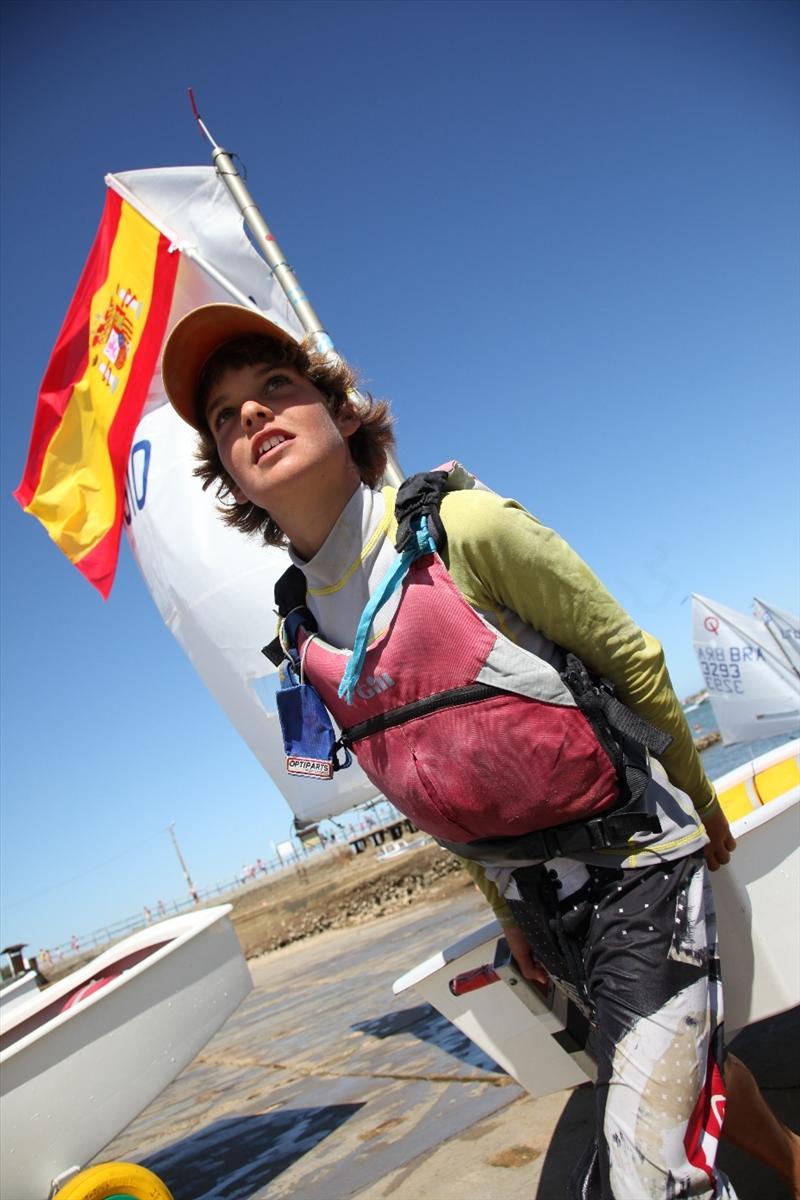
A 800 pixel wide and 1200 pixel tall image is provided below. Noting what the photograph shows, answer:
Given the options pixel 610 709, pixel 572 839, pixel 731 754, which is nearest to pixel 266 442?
pixel 610 709

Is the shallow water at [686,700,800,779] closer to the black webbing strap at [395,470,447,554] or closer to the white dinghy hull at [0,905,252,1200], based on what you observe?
the white dinghy hull at [0,905,252,1200]

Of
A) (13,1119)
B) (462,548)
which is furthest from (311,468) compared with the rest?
(13,1119)

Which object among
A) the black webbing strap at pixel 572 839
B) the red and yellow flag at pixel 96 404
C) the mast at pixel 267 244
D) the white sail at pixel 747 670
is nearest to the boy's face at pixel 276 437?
the black webbing strap at pixel 572 839

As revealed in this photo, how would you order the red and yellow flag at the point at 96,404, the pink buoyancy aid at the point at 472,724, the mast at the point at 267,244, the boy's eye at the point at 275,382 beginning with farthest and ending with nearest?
the red and yellow flag at the point at 96,404 → the mast at the point at 267,244 → the boy's eye at the point at 275,382 → the pink buoyancy aid at the point at 472,724

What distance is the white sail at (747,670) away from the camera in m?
24.6

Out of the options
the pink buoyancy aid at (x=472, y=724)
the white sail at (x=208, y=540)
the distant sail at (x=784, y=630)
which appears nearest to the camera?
the pink buoyancy aid at (x=472, y=724)

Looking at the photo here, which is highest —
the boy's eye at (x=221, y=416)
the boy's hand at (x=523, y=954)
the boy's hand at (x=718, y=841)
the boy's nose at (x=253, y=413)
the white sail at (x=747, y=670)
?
the boy's eye at (x=221, y=416)

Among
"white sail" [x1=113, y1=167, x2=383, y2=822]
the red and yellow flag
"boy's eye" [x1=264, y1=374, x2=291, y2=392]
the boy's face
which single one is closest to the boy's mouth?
the boy's face

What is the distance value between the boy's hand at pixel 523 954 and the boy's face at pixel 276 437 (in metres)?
1.00

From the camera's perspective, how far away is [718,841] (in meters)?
1.62

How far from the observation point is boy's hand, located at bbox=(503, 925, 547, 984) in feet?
5.70

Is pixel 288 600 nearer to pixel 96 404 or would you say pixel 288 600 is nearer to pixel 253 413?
pixel 253 413

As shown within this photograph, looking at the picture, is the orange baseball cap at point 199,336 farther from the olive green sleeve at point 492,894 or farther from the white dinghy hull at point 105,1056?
the white dinghy hull at point 105,1056

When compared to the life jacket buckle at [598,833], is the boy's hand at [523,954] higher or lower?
lower
